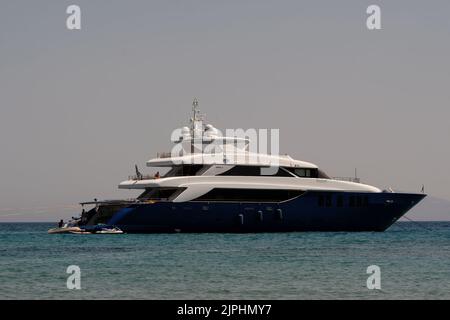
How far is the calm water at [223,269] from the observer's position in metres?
26.1

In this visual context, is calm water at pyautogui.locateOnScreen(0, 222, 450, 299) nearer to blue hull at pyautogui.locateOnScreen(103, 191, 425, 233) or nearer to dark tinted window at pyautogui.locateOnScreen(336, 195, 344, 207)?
blue hull at pyautogui.locateOnScreen(103, 191, 425, 233)

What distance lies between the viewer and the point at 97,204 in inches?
2259

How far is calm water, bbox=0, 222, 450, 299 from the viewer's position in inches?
1029

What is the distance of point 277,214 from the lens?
5872 cm

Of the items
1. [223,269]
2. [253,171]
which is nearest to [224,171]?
[253,171]

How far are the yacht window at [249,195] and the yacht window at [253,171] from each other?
1074 millimetres

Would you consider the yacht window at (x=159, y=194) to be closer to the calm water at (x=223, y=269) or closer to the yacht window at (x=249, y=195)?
the yacht window at (x=249, y=195)

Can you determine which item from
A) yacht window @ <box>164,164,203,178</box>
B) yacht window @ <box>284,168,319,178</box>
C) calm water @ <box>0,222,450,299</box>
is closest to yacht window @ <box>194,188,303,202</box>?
yacht window @ <box>284,168,319,178</box>

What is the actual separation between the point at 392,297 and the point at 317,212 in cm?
3494

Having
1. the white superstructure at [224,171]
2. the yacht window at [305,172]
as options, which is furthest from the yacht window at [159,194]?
the yacht window at [305,172]

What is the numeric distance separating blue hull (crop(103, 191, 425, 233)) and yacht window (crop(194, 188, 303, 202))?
348mm

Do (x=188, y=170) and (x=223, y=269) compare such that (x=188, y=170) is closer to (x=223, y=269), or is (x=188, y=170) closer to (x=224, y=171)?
(x=224, y=171)

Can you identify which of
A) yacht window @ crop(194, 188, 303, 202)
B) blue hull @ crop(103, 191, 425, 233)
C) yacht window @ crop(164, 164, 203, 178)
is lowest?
blue hull @ crop(103, 191, 425, 233)

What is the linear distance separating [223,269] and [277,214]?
26010 millimetres
